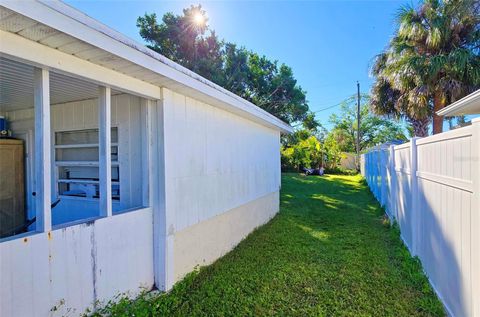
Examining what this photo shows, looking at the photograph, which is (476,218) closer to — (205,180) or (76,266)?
(205,180)

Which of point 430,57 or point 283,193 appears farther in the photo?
point 283,193

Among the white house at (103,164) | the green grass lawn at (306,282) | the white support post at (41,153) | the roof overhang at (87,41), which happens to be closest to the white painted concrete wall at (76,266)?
the white house at (103,164)

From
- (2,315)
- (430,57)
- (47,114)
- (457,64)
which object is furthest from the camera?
(430,57)

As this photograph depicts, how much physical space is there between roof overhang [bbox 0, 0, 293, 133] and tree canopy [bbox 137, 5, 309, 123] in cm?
1189

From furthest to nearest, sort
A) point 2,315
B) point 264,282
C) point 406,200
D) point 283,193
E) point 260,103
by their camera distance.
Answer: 1. point 260,103
2. point 283,193
3. point 406,200
4. point 264,282
5. point 2,315

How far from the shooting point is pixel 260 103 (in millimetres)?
16547

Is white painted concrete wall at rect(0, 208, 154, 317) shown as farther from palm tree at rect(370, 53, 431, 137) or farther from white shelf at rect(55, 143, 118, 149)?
palm tree at rect(370, 53, 431, 137)

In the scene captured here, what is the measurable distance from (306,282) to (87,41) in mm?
3642

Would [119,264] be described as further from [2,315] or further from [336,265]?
[336,265]

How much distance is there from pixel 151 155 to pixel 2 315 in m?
1.92

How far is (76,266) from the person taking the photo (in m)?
2.47

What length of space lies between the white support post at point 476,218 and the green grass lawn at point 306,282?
968 mm

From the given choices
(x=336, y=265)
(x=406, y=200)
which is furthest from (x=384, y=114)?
(x=336, y=265)

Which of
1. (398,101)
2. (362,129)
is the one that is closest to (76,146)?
(398,101)
